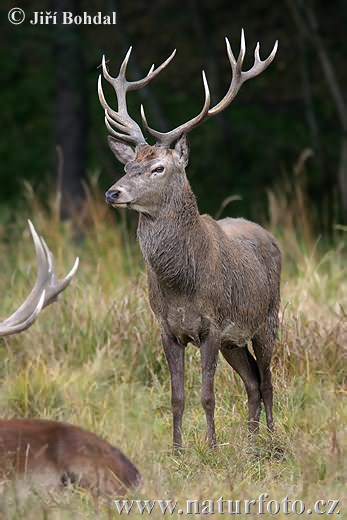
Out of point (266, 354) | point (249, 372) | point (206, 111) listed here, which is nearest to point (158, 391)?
point (249, 372)

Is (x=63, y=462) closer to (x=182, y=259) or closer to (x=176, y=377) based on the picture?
(x=176, y=377)

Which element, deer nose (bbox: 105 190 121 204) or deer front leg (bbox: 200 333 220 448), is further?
deer front leg (bbox: 200 333 220 448)

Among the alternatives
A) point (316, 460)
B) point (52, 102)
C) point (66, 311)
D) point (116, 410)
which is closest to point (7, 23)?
point (52, 102)

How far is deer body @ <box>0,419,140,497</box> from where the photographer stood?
16.3ft

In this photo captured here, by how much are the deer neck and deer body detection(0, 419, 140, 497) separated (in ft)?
3.67

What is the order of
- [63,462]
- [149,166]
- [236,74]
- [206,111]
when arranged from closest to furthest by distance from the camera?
1. [63,462]
2. [149,166]
3. [206,111]
4. [236,74]

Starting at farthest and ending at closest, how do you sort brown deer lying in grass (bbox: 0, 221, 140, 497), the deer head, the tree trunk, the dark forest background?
the dark forest background, the tree trunk, the deer head, brown deer lying in grass (bbox: 0, 221, 140, 497)

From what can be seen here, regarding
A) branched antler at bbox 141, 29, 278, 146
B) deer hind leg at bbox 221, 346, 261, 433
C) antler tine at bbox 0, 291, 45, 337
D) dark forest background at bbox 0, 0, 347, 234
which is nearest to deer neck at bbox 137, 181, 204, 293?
branched antler at bbox 141, 29, 278, 146

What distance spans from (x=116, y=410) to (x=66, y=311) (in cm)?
110

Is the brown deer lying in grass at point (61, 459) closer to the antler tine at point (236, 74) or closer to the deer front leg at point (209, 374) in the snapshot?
the deer front leg at point (209, 374)

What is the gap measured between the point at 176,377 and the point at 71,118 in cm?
676

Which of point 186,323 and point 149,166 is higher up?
point 149,166

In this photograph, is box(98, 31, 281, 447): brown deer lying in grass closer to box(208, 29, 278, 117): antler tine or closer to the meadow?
box(208, 29, 278, 117): antler tine

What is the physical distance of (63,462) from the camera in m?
5.00
